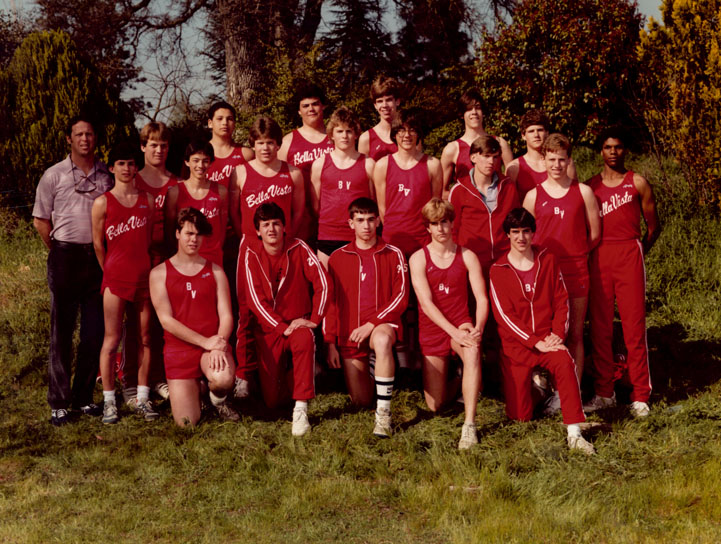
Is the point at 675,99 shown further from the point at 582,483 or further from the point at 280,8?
the point at 280,8

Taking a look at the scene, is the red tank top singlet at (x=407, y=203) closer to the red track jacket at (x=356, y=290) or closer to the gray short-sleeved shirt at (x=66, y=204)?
the red track jacket at (x=356, y=290)

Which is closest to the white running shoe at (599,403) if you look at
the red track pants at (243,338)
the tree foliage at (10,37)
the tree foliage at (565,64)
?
the red track pants at (243,338)

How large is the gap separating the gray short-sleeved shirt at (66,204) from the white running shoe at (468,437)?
3145 millimetres

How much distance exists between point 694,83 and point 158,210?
6387mm

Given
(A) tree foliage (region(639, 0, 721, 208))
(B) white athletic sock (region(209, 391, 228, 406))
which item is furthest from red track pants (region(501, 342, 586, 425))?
(A) tree foliage (region(639, 0, 721, 208))

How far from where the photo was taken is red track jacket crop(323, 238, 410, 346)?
19.0 feet

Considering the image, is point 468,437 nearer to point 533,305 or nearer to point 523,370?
point 523,370

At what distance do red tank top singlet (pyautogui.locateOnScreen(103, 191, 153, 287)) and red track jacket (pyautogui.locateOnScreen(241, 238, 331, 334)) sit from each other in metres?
0.78

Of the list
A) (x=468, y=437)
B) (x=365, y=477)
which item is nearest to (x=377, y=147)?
(x=468, y=437)

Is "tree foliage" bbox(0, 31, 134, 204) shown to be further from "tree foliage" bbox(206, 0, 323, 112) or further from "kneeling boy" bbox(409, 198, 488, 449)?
"kneeling boy" bbox(409, 198, 488, 449)

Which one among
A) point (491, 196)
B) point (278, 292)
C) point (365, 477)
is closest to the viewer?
point (365, 477)

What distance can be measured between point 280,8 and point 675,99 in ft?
26.2

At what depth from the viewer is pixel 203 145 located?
595cm

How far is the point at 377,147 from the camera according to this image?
22.5 feet
